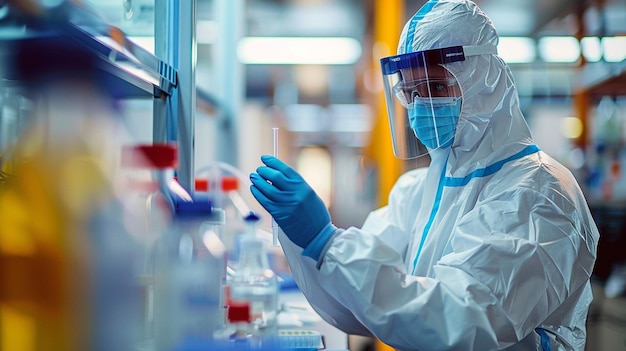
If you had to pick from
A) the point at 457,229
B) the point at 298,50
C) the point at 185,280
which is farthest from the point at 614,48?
the point at 185,280

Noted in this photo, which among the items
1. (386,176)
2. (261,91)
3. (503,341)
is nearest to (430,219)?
(503,341)

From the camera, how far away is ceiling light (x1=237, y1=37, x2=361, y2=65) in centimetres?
528

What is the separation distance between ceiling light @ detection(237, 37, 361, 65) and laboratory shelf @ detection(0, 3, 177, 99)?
399 centimetres

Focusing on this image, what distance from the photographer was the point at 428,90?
1.46m

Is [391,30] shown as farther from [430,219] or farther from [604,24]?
[430,219]

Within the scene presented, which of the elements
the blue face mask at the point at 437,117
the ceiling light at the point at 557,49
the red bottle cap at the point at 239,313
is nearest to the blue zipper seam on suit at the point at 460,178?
the blue face mask at the point at 437,117

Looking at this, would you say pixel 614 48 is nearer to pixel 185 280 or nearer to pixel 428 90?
pixel 428 90

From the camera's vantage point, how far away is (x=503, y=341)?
1.18 metres

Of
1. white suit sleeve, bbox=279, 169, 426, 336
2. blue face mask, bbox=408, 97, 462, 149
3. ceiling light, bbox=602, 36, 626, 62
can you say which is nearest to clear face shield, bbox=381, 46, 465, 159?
blue face mask, bbox=408, 97, 462, 149

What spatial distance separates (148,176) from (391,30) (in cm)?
278

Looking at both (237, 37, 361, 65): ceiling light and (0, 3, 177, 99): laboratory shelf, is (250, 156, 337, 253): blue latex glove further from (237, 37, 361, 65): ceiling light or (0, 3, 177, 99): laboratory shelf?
(237, 37, 361, 65): ceiling light

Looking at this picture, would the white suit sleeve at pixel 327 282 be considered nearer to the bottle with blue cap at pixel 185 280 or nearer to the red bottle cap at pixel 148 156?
the bottle with blue cap at pixel 185 280

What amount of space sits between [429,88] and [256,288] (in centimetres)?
64

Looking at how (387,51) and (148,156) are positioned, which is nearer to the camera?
(148,156)
